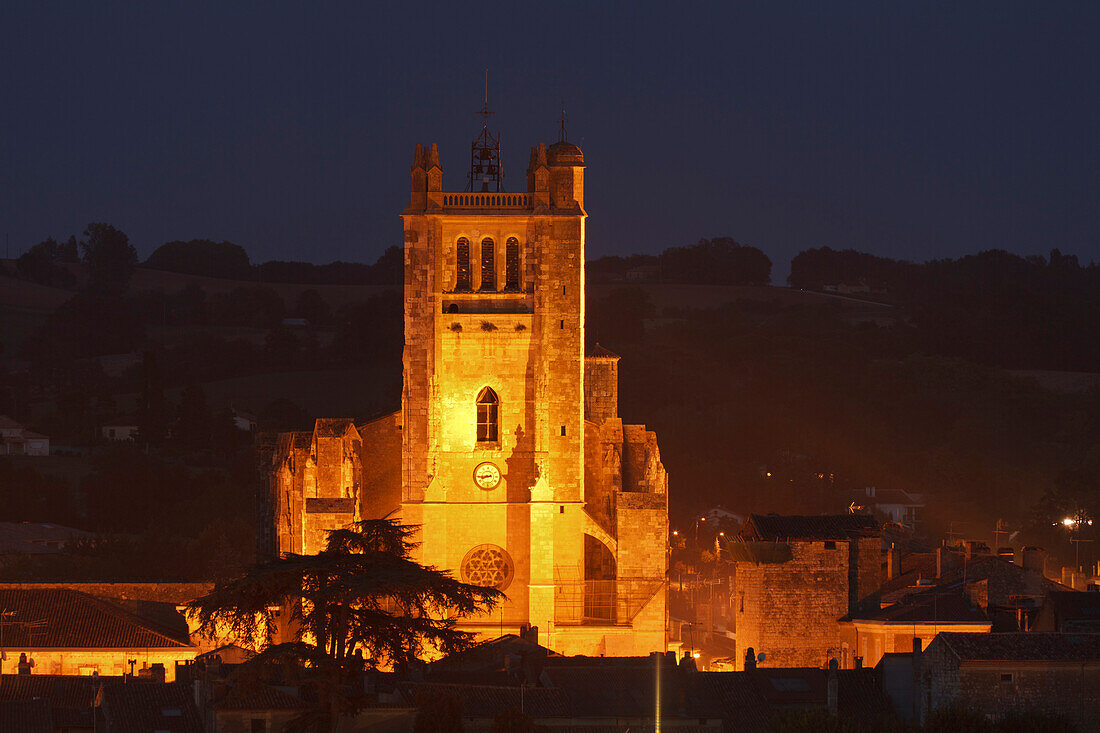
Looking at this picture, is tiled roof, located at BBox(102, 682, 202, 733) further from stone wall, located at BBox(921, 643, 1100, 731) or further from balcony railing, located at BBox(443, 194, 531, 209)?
balcony railing, located at BBox(443, 194, 531, 209)

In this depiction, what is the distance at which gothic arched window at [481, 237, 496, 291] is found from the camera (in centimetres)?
6109

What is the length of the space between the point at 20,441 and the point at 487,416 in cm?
5506

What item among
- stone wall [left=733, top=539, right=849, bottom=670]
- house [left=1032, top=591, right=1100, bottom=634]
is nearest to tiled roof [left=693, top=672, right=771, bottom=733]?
stone wall [left=733, top=539, right=849, bottom=670]

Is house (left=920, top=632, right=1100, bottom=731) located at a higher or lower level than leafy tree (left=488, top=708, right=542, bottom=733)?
higher

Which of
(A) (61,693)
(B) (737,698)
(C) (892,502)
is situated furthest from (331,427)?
(C) (892,502)

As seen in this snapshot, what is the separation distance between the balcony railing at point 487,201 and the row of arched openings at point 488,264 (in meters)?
0.94

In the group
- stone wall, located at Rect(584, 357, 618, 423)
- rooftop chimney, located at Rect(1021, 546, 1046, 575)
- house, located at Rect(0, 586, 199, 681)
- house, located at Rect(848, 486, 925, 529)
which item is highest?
stone wall, located at Rect(584, 357, 618, 423)

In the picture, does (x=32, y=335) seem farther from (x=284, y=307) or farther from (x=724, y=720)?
(x=724, y=720)

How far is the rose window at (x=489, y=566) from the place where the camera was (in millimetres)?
59938

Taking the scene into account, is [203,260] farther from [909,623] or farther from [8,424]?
[909,623]

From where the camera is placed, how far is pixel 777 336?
450 feet

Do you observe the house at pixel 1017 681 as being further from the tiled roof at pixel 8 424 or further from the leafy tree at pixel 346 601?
the tiled roof at pixel 8 424

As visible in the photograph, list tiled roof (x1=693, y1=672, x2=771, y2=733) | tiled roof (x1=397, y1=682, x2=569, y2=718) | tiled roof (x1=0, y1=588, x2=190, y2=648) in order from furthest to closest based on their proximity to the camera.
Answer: tiled roof (x1=0, y1=588, x2=190, y2=648) < tiled roof (x1=693, y1=672, x2=771, y2=733) < tiled roof (x1=397, y1=682, x2=569, y2=718)

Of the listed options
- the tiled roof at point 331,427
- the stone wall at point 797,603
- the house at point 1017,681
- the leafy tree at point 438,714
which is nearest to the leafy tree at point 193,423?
the tiled roof at point 331,427
